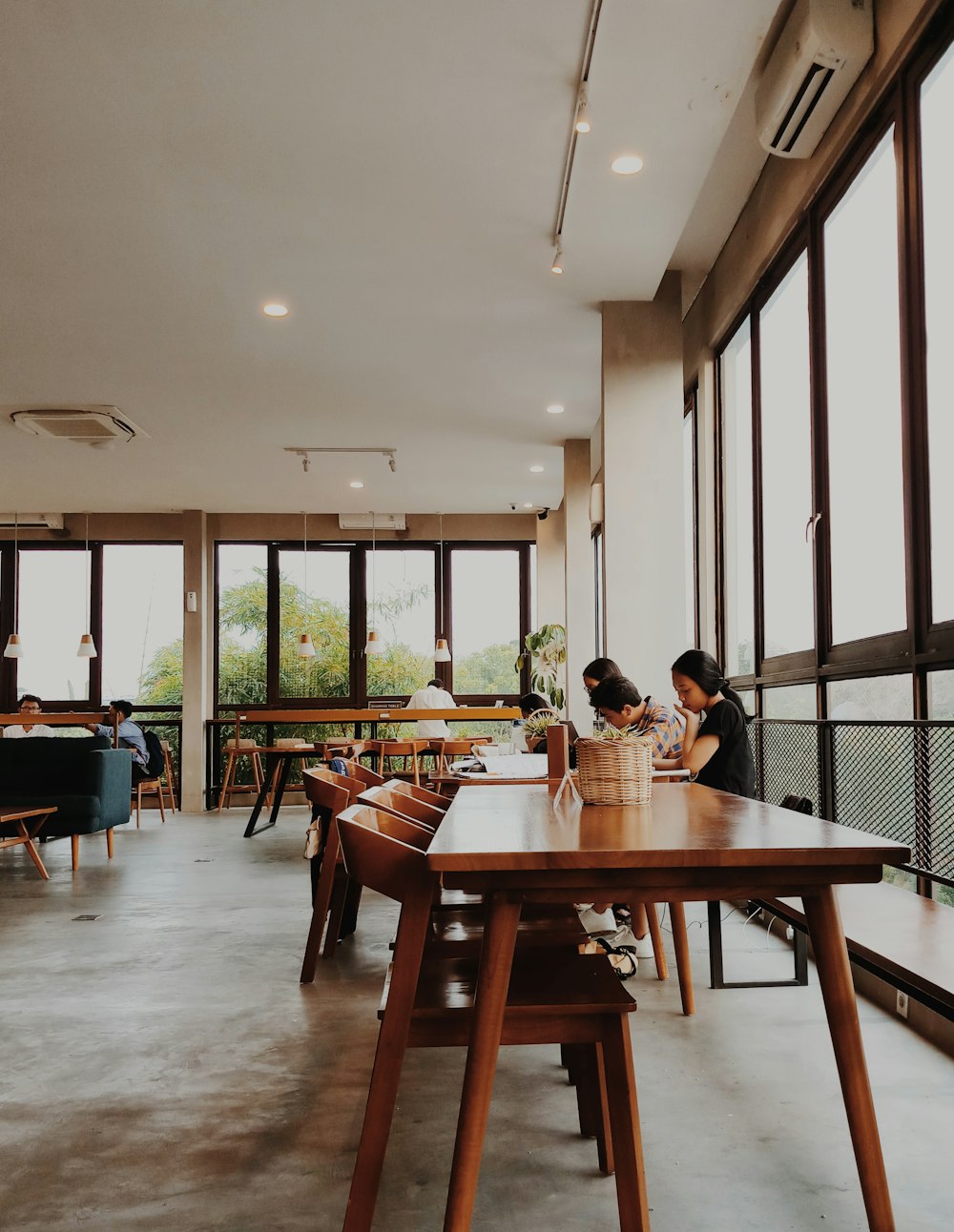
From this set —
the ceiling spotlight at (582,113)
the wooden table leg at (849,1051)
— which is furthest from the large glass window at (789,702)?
the wooden table leg at (849,1051)

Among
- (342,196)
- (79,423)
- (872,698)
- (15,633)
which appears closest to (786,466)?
(872,698)

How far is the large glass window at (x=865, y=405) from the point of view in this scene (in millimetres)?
3449

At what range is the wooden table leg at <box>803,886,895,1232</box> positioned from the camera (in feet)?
5.80

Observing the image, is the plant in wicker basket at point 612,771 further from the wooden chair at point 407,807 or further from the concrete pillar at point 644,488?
the concrete pillar at point 644,488

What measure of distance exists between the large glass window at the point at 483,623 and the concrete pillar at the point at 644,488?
6.39 metres

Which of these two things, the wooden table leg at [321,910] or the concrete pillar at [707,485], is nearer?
the wooden table leg at [321,910]

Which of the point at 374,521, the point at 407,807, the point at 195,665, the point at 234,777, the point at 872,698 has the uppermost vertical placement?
the point at 374,521

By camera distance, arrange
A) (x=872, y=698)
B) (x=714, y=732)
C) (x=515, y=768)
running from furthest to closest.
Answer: (x=515, y=768) < (x=714, y=732) < (x=872, y=698)

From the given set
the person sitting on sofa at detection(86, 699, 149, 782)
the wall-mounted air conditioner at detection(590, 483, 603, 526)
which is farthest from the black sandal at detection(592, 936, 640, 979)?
the person sitting on sofa at detection(86, 699, 149, 782)

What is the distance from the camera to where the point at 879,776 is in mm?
3383

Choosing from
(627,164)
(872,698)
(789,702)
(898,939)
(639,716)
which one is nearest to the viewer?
(898,939)

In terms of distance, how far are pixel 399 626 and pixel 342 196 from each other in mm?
7670

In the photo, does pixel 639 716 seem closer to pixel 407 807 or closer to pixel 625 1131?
pixel 407 807

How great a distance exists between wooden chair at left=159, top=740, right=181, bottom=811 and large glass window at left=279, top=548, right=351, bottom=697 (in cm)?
141
